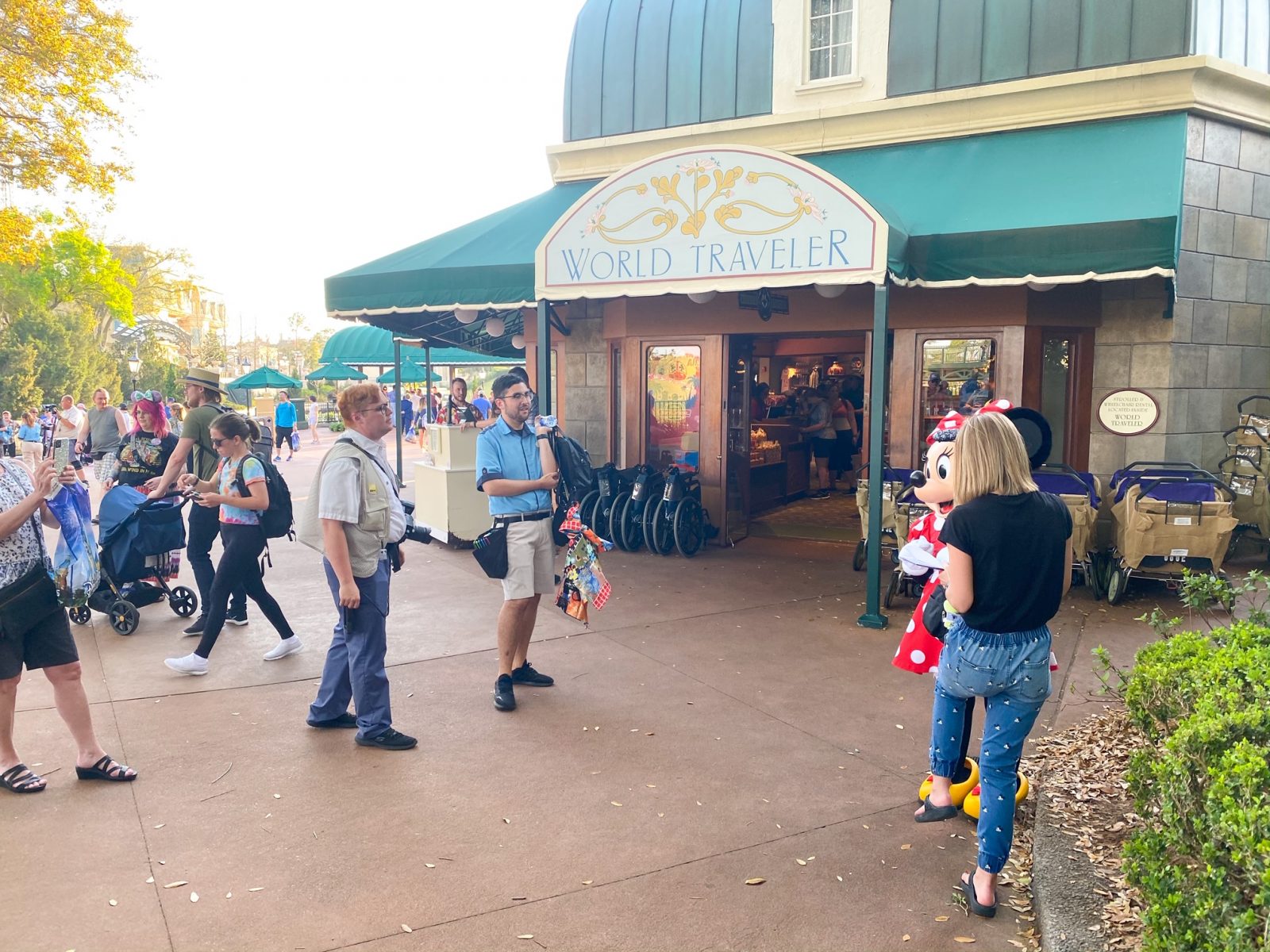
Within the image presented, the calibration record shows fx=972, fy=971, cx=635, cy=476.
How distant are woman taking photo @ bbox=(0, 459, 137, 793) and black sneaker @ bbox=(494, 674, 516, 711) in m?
1.81

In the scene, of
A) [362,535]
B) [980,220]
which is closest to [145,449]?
[362,535]

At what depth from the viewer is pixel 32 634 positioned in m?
4.29

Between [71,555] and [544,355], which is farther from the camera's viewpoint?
[544,355]

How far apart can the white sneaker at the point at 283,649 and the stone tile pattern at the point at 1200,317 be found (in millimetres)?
6986

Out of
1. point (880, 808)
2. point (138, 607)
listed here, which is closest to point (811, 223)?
point (880, 808)

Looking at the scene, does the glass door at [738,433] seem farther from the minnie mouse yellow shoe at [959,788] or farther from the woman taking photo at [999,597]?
the woman taking photo at [999,597]

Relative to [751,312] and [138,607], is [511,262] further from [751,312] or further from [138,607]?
[138,607]

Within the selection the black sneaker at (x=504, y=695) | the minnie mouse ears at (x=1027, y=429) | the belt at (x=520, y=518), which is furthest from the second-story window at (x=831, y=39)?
the black sneaker at (x=504, y=695)

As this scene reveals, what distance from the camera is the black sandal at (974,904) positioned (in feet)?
11.2

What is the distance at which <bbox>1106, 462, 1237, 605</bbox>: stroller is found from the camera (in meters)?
7.18

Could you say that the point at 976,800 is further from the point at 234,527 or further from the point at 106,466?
the point at 106,466

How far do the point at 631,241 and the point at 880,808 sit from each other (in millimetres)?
4806

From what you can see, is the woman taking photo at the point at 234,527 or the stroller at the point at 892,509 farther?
the stroller at the point at 892,509

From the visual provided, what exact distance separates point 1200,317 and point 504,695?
710 centimetres
